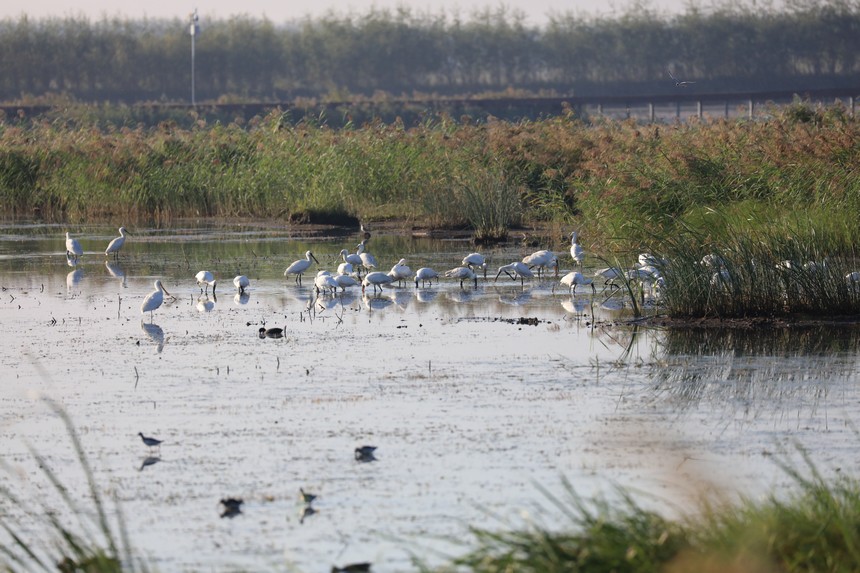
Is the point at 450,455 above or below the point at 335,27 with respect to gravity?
below

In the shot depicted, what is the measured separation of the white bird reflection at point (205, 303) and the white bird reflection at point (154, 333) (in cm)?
116

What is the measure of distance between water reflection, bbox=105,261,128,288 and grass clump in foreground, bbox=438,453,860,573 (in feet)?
43.3

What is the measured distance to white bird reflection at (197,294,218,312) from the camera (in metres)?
15.7

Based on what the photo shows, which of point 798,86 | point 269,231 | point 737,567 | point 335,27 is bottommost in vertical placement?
point 737,567

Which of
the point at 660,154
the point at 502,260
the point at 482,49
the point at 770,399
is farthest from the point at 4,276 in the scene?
the point at 482,49

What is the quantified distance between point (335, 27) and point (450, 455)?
7974cm

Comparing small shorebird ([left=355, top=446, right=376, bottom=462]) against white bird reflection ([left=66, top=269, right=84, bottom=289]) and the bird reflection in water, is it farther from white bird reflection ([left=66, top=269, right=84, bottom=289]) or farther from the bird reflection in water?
white bird reflection ([left=66, top=269, right=84, bottom=289])

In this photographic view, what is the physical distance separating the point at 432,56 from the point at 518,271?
225ft

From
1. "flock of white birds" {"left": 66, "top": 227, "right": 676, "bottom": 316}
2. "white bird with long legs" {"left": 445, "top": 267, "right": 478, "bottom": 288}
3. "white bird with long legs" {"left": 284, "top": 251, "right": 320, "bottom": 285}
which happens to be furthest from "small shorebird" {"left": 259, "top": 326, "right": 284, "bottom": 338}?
"white bird with long legs" {"left": 284, "top": 251, "right": 320, "bottom": 285}

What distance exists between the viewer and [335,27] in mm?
86562

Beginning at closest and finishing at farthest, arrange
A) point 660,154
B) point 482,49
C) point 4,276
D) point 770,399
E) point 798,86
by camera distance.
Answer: point 770,399 < point 4,276 < point 660,154 < point 798,86 < point 482,49

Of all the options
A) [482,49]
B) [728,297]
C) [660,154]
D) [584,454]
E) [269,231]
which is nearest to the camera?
[584,454]

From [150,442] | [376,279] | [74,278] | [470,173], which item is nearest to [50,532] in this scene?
[150,442]

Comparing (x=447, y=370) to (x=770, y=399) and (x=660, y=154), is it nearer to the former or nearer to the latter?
→ (x=770, y=399)
